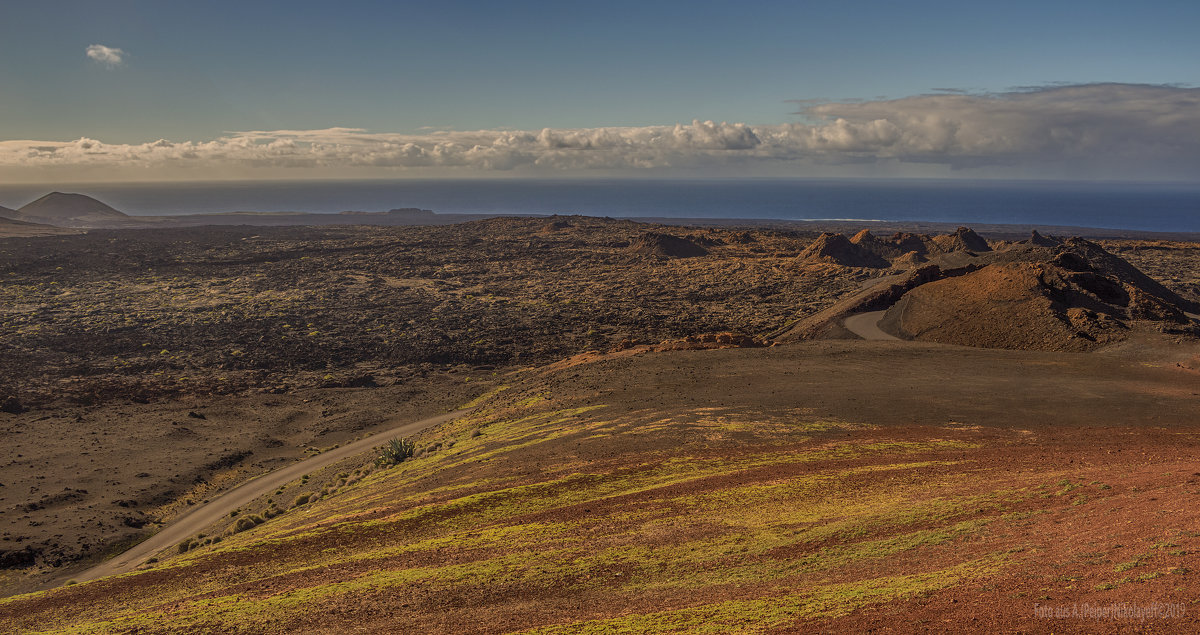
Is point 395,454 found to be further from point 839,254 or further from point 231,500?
point 839,254

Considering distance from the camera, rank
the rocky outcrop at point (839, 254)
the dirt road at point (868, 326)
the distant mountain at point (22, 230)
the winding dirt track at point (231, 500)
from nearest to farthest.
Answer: the winding dirt track at point (231, 500), the dirt road at point (868, 326), the rocky outcrop at point (839, 254), the distant mountain at point (22, 230)

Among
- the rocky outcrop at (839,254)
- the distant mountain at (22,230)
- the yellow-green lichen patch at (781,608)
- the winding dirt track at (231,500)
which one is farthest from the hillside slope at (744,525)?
the distant mountain at (22,230)

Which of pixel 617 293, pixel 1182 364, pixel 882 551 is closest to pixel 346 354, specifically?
pixel 617 293

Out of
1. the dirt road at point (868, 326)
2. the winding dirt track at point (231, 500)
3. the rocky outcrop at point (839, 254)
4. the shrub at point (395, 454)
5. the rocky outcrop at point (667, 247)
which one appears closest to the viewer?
the winding dirt track at point (231, 500)

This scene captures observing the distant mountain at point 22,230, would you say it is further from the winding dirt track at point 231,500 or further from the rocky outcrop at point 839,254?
the rocky outcrop at point 839,254

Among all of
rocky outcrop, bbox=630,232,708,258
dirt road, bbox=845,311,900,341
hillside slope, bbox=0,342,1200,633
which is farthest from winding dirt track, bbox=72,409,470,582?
rocky outcrop, bbox=630,232,708,258

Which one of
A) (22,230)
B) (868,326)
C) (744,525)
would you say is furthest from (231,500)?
(22,230)
